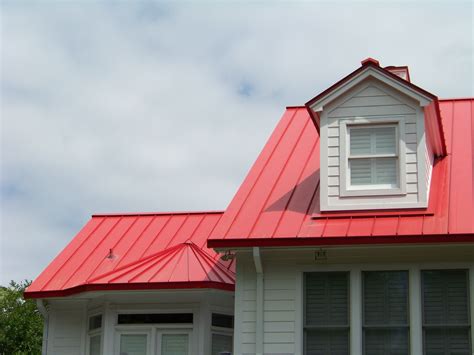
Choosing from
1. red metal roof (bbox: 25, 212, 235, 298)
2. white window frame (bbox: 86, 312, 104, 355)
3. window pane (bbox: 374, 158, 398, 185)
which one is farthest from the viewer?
white window frame (bbox: 86, 312, 104, 355)

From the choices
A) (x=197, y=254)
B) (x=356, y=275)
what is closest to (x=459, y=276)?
(x=356, y=275)

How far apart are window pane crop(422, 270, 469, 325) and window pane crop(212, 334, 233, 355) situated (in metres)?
4.58

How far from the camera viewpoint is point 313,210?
59.1 ft

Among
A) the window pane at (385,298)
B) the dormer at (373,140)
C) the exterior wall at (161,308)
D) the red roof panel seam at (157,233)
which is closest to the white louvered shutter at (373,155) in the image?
the dormer at (373,140)

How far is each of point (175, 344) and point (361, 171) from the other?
5.16 metres

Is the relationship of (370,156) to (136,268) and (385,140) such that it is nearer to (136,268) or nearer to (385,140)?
(385,140)

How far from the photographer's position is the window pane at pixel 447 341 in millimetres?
16391

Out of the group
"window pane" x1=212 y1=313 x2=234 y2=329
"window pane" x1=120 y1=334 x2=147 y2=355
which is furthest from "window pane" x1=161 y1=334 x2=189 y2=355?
"window pane" x1=212 y1=313 x2=234 y2=329

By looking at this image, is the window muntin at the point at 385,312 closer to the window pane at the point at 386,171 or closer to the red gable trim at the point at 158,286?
the window pane at the point at 386,171

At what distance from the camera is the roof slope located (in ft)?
54.7

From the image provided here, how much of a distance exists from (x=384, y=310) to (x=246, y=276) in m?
2.58

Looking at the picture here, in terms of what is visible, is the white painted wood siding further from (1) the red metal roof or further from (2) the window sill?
(2) the window sill

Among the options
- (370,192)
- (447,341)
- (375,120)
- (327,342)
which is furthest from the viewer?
(375,120)

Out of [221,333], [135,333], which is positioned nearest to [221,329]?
[221,333]
